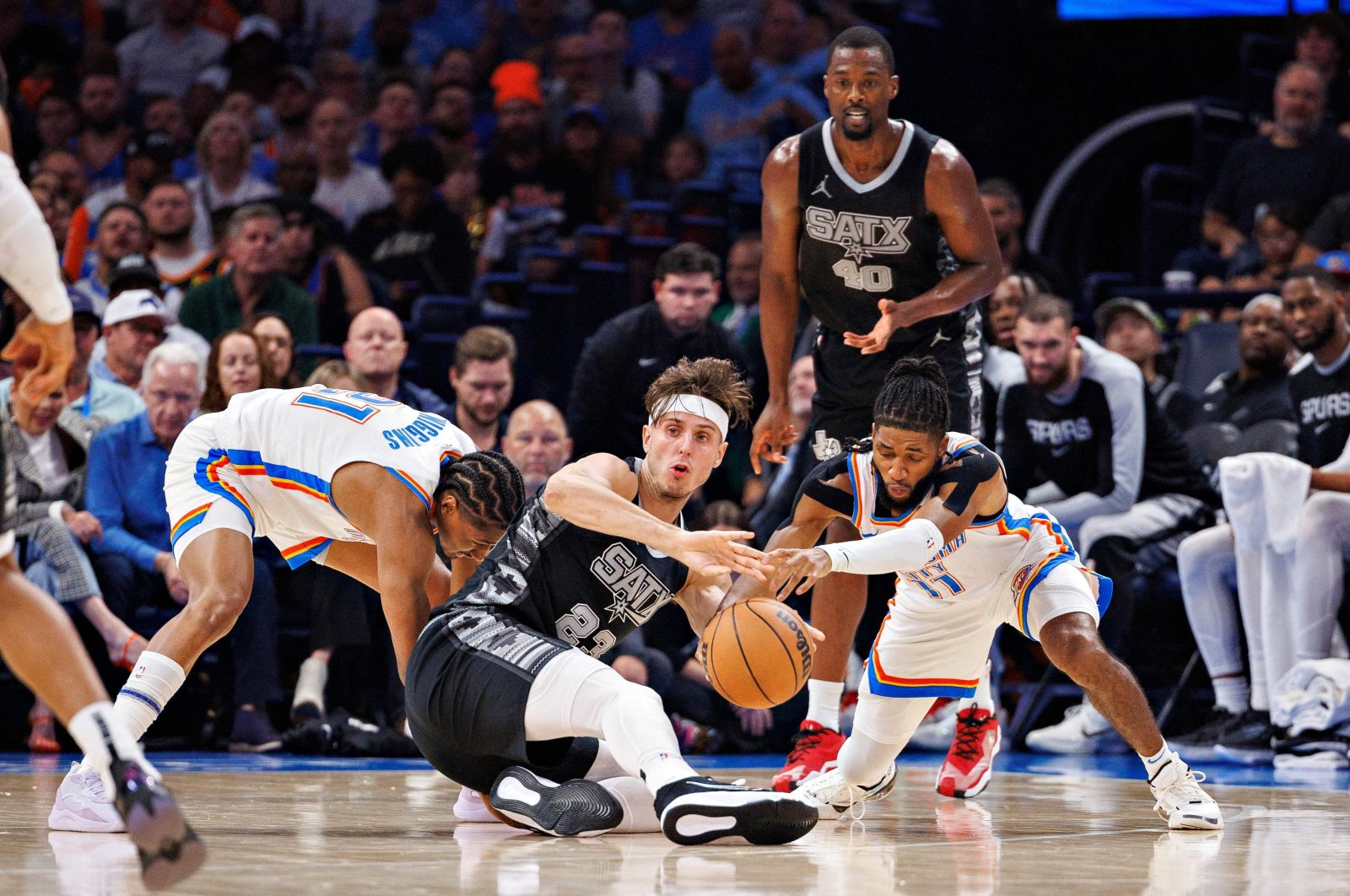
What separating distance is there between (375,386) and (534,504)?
11.3ft

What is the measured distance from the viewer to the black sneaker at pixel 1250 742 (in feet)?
23.6

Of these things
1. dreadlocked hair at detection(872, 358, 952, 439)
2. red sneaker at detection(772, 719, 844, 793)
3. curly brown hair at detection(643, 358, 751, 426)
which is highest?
curly brown hair at detection(643, 358, 751, 426)

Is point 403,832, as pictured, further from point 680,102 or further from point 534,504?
point 680,102

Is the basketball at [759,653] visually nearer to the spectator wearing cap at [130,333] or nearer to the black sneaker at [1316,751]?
the black sneaker at [1316,751]

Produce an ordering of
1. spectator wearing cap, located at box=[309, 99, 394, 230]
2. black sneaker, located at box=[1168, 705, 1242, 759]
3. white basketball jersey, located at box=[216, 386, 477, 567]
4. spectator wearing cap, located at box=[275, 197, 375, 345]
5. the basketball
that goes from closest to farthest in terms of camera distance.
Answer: the basketball, white basketball jersey, located at box=[216, 386, 477, 567], black sneaker, located at box=[1168, 705, 1242, 759], spectator wearing cap, located at box=[275, 197, 375, 345], spectator wearing cap, located at box=[309, 99, 394, 230]

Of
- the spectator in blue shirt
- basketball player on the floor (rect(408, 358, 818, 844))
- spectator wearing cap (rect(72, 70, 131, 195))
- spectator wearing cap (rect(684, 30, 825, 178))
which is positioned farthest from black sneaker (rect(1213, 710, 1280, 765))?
spectator wearing cap (rect(72, 70, 131, 195))

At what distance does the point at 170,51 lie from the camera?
465 inches

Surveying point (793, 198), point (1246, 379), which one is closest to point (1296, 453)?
point (1246, 379)

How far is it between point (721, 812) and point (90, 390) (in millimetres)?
4938

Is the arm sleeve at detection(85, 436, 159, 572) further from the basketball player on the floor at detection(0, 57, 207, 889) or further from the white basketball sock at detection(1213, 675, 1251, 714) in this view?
the white basketball sock at detection(1213, 675, 1251, 714)

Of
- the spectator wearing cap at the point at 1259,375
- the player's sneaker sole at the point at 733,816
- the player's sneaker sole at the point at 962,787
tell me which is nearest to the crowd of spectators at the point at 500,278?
the spectator wearing cap at the point at 1259,375

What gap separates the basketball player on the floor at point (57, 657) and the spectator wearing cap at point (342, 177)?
23.6 feet

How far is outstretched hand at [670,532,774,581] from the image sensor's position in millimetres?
4070

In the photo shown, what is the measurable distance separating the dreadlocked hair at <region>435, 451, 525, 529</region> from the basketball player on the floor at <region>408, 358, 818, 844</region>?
0.64 ft
